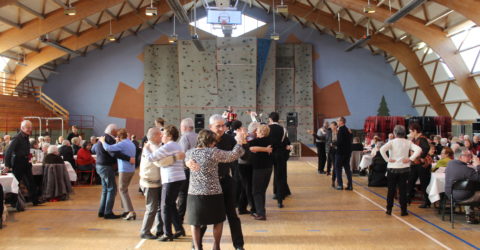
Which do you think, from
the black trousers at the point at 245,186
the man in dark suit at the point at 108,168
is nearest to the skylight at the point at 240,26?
the black trousers at the point at 245,186

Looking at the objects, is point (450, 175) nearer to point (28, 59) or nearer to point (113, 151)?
point (113, 151)

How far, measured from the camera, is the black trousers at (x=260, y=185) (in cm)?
564

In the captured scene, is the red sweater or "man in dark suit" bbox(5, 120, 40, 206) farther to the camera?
the red sweater

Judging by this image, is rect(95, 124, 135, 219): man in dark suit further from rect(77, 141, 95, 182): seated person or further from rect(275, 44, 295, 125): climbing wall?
rect(275, 44, 295, 125): climbing wall

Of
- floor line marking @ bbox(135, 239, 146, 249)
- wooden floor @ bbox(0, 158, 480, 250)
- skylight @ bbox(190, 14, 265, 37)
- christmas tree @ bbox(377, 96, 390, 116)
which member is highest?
skylight @ bbox(190, 14, 265, 37)

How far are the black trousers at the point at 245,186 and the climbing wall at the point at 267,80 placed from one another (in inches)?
516

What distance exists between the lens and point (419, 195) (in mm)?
7691

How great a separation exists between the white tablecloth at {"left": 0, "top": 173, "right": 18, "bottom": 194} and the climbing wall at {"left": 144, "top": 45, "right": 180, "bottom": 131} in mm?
13787

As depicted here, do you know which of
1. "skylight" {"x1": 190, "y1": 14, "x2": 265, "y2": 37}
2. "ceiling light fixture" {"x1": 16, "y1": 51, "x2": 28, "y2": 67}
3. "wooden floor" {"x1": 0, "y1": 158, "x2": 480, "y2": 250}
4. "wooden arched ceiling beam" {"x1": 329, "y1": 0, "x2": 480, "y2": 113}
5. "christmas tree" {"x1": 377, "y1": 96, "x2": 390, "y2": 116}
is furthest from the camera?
"skylight" {"x1": 190, "y1": 14, "x2": 265, "y2": 37}

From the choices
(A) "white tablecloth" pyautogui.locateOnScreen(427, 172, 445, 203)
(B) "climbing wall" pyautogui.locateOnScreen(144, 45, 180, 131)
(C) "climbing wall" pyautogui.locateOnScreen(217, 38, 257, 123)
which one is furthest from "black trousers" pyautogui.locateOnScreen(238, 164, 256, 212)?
(B) "climbing wall" pyautogui.locateOnScreen(144, 45, 180, 131)

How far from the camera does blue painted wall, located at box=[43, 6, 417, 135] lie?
2022 cm

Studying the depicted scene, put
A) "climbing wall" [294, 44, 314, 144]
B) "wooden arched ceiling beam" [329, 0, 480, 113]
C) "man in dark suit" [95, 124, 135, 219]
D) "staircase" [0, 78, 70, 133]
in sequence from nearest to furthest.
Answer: "man in dark suit" [95, 124, 135, 219] < "wooden arched ceiling beam" [329, 0, 480, 113] < "staircase" [0, 78, 70, 133] < "climbing wall" [294, 44, 314, 144]

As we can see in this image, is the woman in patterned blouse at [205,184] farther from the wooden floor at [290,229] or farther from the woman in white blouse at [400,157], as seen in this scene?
the woman in white blouse at [400,157]

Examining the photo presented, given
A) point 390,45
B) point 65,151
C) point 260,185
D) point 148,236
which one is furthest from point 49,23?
point 390,45
